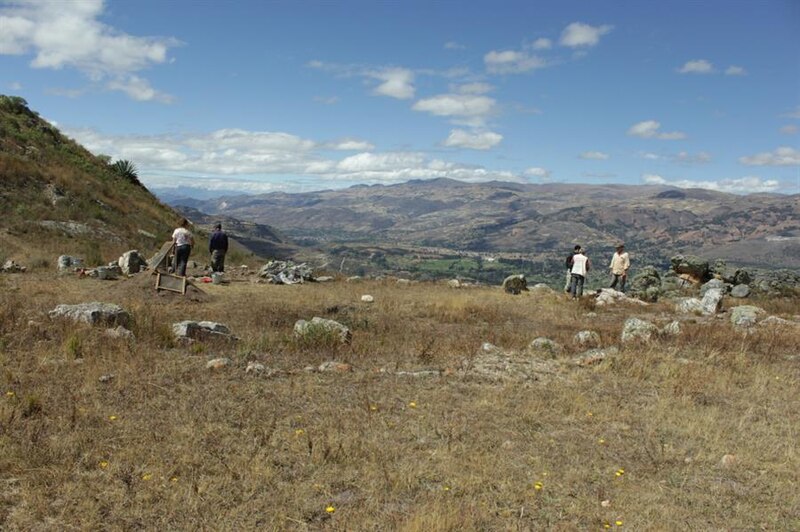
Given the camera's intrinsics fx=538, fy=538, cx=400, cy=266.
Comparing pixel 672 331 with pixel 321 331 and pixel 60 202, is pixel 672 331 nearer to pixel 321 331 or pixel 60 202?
pixel 321 331

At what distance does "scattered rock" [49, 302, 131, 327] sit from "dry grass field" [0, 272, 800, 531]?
1.04 feet

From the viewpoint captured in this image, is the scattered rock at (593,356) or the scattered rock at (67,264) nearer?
the scattered rock at (593,356)

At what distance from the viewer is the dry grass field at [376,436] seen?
5004 millimetres

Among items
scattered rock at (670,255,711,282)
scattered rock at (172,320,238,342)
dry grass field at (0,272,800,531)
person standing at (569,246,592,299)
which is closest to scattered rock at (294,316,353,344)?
dry grass field at (0,272,800,531)

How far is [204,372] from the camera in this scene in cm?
837

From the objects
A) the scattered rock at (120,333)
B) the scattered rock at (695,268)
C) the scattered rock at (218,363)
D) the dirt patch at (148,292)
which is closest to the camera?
the scattered rock at (218,363)

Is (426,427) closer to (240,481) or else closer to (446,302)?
(240,481)

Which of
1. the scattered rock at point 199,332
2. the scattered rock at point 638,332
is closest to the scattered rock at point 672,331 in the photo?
the scattered rock at point 638,332

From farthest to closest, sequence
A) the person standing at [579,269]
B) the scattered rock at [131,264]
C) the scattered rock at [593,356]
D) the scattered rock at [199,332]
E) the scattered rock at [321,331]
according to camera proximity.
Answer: the person standing at [579,269]
the scattered rock at [131,264]
the scattered rock at [321,331]
the scattered rock at [593,356]
the scattered rock at [199,332]

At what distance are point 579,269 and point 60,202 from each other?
78.2ft

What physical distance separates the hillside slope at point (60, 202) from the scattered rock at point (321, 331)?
42.5ft

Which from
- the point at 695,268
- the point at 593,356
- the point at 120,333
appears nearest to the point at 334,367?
the point at 120,333

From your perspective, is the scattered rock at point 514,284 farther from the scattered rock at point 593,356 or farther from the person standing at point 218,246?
the person standing at point 218,246

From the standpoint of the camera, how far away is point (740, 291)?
23797mm
